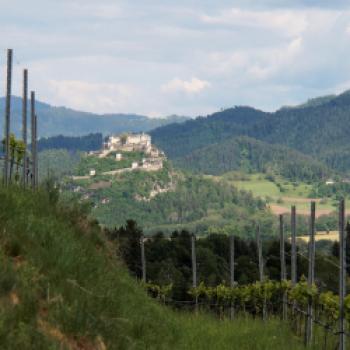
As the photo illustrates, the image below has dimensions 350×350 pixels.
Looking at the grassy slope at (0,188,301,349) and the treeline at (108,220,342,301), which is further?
the treeline at (108,220,342,301)

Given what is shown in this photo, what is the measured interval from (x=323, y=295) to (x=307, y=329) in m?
1.43

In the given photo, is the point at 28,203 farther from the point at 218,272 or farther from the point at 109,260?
the point at 218,272

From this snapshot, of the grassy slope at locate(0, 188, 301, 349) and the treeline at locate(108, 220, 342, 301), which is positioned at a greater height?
the grassy slope at locate(0, 188, 301, 349)

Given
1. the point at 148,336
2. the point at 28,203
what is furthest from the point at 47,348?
the point at 28,203

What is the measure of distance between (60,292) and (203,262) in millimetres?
84002

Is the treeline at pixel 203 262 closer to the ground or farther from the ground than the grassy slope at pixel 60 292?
closer to the ground

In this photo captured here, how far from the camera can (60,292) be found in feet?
37.5

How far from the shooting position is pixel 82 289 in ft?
40.0

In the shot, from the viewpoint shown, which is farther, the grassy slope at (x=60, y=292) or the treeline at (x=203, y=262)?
the treeline at (x=203, y=262)

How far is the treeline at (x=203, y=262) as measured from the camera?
83306 millimetres

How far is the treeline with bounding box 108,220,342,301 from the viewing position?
83306 millimetres

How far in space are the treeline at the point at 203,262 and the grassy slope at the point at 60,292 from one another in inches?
2406

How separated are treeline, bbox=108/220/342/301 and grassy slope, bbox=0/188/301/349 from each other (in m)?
61.1

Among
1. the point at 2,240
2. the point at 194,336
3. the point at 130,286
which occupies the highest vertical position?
the point at 2,240
